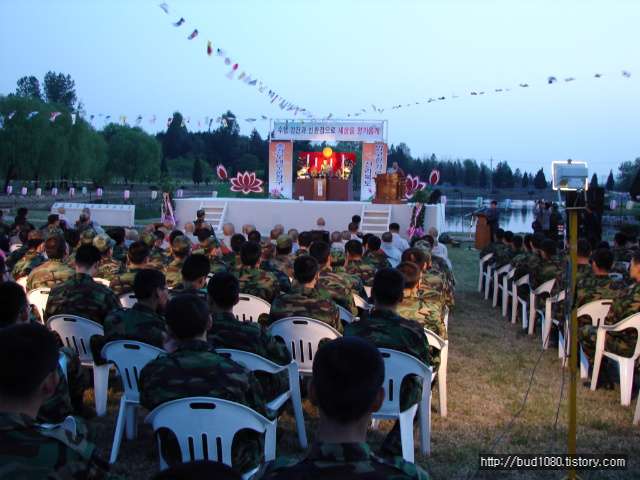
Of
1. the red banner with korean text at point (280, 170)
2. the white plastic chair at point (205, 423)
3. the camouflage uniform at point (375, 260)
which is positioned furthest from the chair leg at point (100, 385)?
the red banner with korean text at point (280, 170)

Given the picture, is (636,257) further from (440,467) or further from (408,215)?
(408,215)

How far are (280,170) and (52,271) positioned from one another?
17.7 metres

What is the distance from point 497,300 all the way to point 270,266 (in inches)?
186

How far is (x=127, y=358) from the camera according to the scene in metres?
3.34

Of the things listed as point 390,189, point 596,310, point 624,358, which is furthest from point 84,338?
point 390,189

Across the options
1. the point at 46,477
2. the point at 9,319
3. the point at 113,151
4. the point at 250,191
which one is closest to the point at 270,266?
the point at 9,319

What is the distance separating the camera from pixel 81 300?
164 inches

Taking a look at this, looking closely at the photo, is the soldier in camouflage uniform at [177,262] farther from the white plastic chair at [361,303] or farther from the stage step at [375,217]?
the stage step at [375,217]

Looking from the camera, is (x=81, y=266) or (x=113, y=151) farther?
(x=113, y=151)

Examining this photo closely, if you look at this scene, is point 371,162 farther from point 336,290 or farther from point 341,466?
point 341,466

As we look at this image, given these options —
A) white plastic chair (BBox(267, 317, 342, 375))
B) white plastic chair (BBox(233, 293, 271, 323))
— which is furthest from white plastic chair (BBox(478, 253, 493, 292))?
white plastic chair (BBox(267, 317, 342, 375))

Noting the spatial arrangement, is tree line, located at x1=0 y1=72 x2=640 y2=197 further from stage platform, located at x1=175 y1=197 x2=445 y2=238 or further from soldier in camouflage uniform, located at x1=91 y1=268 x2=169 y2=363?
soldier in camouflage uniform, located at x1=91 y1=268 x2=169 y2=363

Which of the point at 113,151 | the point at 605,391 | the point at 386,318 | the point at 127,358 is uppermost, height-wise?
the point at 113,151

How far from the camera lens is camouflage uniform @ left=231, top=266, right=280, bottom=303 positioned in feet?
16.0
